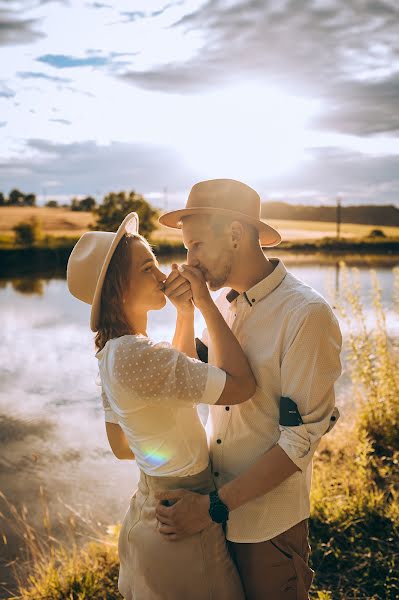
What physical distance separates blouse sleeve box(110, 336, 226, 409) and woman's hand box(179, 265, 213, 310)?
239 millimetres

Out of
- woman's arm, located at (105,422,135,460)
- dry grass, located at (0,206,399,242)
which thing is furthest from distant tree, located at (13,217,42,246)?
woman's arm, located at (105,422,135,460)

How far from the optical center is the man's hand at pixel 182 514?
5.54 ft

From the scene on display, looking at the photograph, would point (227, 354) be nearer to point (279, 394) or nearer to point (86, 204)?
point (279, 394)

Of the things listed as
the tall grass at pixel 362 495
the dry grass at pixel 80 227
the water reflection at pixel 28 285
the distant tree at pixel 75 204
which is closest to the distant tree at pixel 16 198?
the distant tree at pixel 75 204

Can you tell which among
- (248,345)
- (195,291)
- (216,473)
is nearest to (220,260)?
(195,291)

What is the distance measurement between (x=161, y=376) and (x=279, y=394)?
1.45 ft

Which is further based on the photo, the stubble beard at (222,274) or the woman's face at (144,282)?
the stubble beard at (222,274)

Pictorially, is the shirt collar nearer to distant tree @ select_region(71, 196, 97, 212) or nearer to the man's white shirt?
the man's white shirt

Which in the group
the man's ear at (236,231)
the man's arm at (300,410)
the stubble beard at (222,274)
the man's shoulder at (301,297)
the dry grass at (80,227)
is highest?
the man's ear at (236,231)

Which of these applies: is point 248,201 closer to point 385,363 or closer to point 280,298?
point 280,298

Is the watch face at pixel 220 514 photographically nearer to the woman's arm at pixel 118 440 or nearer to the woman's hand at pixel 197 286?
the woman's arm at pixel 118 440

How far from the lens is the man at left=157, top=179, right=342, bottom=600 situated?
5.78ft

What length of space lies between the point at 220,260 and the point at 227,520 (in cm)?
89

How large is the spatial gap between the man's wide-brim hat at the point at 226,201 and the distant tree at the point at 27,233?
37.1 m
